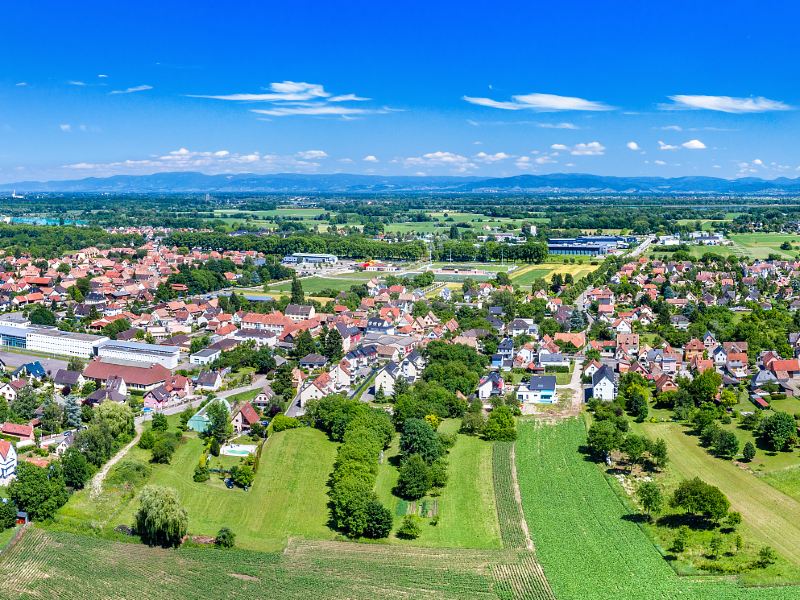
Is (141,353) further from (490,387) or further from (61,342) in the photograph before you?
(490,387)

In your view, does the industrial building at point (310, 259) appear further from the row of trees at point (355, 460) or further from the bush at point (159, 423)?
the bush at point (159, 423)

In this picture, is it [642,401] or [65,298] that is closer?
[642,401]

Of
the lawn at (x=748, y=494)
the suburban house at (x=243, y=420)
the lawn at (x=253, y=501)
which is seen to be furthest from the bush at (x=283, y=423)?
the lawn at (x=748, y=494)

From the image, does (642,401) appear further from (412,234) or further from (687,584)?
(412,234)

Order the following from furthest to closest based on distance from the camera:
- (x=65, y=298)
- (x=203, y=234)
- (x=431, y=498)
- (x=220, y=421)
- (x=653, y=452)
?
(x=203, y=234), (x=65, y=298), (x=220, y=421), (x=653, y=452), (x=431, y=498)

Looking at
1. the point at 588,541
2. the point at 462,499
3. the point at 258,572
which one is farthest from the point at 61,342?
the point at 588,541

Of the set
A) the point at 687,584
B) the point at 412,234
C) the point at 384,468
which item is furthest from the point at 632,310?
the point at 412,234
